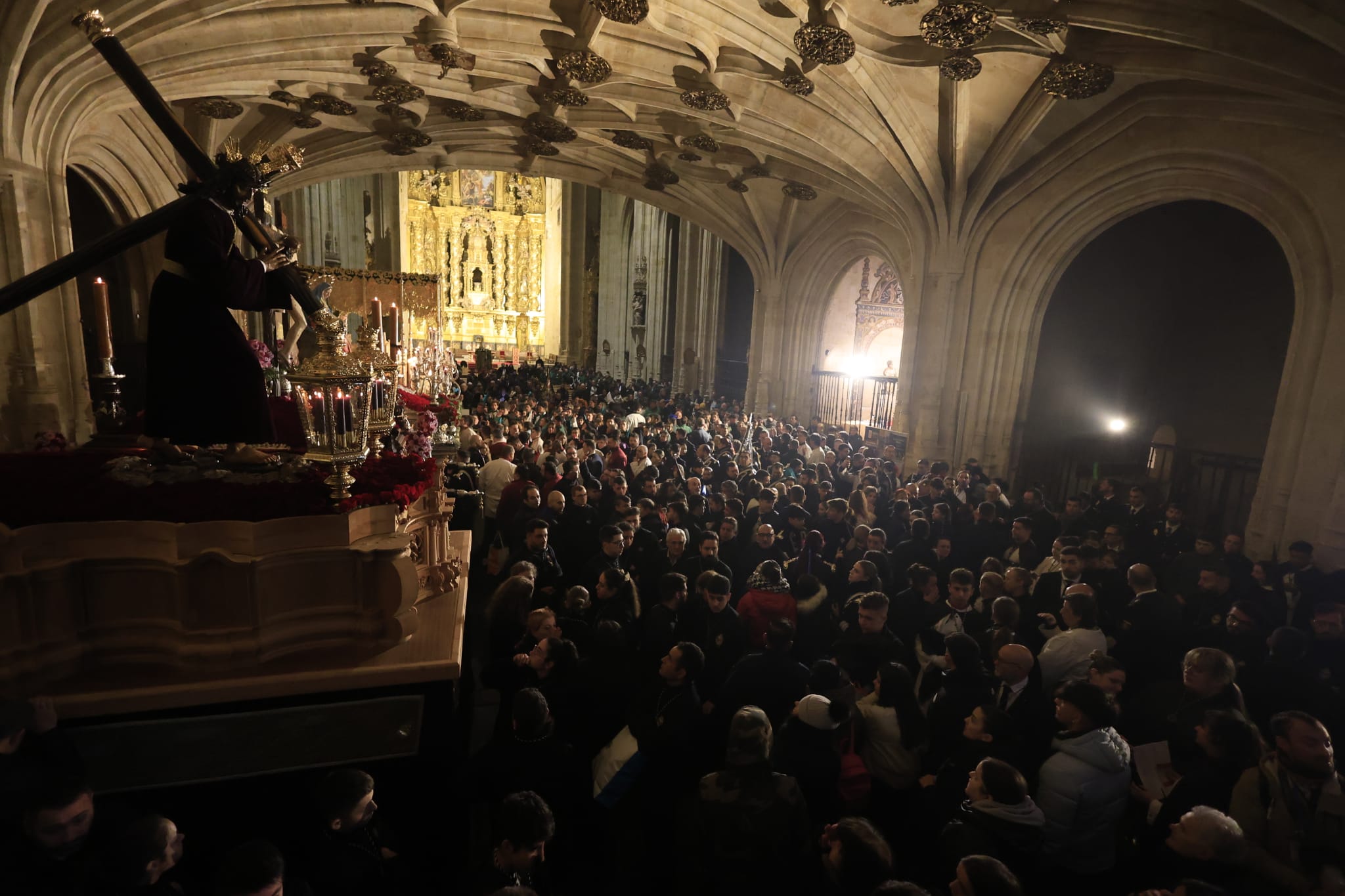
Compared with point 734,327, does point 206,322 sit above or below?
below

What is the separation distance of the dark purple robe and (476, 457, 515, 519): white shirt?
4.14m

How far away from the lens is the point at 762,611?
155 inches

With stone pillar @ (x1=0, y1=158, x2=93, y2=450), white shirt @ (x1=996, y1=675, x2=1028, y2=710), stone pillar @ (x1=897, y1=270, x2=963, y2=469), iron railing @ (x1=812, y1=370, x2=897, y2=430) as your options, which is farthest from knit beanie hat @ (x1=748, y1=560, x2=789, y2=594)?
iron railing @ (x1=812, y1=370, x2=897, y2=430)

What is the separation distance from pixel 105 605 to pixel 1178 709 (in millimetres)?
4792

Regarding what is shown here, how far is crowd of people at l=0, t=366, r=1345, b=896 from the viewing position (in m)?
2.09

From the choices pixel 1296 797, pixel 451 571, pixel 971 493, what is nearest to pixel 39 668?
pixel 451 571

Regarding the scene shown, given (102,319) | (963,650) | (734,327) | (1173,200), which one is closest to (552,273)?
(734,327)

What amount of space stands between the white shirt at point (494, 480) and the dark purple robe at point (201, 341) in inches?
163

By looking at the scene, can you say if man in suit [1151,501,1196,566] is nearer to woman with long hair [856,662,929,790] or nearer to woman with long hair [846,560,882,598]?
woman with long hair [846,560,882,598]

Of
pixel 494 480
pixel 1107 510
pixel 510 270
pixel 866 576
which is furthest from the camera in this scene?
pixel 510 270

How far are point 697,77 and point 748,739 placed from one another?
31.0 ft

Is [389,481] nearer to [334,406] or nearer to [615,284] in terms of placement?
[334,406]

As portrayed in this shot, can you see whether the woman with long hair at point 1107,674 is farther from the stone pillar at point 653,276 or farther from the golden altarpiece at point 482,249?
the golden altarpiece at point 482,249

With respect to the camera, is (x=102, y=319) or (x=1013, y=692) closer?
(x=1013, y=692)
